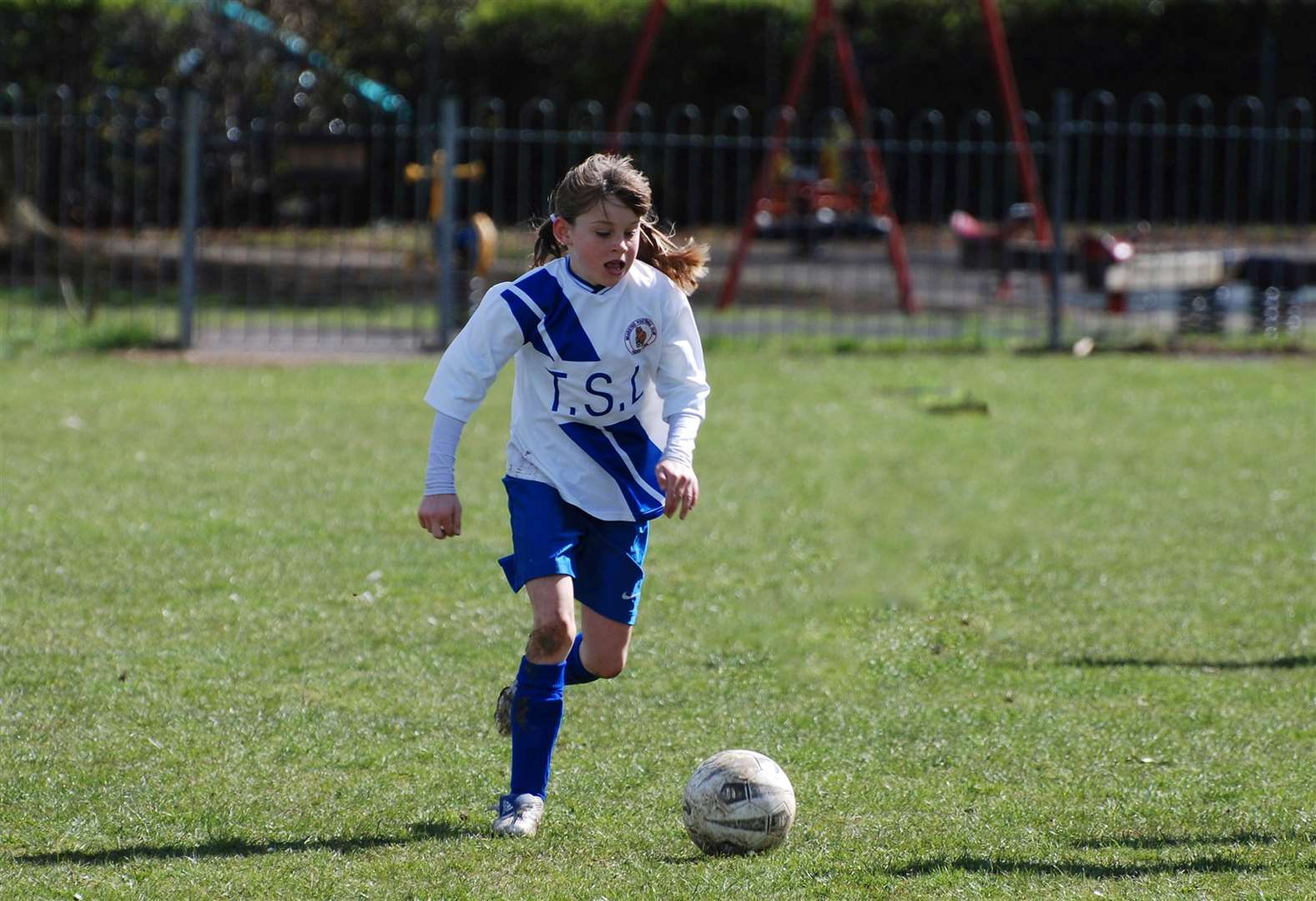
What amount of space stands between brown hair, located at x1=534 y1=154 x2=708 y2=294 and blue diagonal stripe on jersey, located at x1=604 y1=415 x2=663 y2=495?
0.41 meters

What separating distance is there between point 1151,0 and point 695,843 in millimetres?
24463

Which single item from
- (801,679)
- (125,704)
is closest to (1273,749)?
(801,679)

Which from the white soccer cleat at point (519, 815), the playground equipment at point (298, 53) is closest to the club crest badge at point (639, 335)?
the white soccer cleat at point (519, 815)

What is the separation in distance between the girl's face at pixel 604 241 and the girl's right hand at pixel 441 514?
0.67m

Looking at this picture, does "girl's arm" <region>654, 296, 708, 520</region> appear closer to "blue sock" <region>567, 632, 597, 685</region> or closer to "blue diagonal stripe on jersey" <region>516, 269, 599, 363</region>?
"blue diagonal stripe on jersey" <region>516, 269, 599, 363</region>

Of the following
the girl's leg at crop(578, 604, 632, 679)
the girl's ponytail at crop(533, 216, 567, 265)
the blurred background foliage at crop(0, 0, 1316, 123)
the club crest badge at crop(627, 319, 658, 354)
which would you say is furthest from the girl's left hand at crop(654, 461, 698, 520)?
the blurred background foliage at crop(0, 0, 1316, 123)

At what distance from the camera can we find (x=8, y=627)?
593cm

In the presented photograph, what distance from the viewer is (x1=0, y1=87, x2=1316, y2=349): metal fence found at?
1506 cm

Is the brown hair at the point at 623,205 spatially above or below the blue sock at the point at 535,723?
above

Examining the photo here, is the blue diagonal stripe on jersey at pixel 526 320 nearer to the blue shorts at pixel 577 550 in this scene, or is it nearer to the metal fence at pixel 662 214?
the blue shorts at pixel 577 550

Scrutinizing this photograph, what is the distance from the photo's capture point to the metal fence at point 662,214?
15062 mm

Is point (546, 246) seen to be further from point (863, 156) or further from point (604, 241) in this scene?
point (863, 156)

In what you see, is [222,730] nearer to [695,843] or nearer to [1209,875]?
[695,843]

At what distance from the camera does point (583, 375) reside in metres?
4.36
